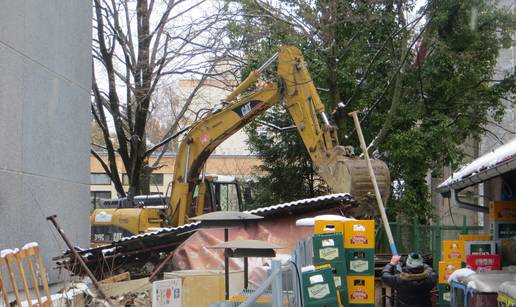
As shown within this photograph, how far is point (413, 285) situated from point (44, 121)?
6.14 metres

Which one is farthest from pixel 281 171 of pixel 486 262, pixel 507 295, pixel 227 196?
pixel 507 295

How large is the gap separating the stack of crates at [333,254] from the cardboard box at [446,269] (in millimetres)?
1999

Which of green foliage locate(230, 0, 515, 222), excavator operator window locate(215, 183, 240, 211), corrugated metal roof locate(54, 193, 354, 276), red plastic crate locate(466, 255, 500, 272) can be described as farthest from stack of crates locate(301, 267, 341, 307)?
green foliage locate(230, 0, 515, 222)

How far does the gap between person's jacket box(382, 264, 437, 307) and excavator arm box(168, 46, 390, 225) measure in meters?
4.05

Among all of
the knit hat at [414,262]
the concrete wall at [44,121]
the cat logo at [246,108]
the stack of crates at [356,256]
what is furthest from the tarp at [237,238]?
the cat logo at [246,108]

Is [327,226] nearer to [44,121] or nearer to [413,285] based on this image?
A: [413,285]

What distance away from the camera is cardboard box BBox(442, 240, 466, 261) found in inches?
490

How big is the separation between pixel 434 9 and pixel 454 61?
1.99 metres

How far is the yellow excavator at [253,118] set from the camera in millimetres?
15812

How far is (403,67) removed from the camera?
23.9 meters

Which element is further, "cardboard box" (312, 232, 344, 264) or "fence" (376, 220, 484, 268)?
"fence" (376, 220, 484, 268)

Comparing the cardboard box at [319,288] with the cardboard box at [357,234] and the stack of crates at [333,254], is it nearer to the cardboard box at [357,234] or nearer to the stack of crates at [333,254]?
the stack of crates at [333,254]

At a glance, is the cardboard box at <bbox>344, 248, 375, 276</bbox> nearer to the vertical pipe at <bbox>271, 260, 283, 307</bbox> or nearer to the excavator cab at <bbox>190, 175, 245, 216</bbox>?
the vertical pipe at <bbox>271, 260, 283, 307</bbox>

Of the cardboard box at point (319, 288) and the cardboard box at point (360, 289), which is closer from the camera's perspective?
the cardboard box at point (319, 288)
